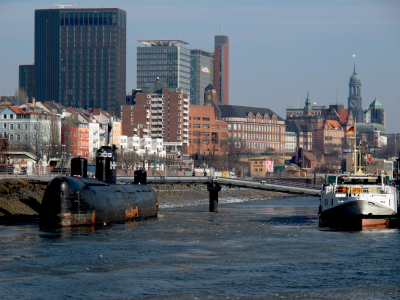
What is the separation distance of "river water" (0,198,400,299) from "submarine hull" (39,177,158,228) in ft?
5.50

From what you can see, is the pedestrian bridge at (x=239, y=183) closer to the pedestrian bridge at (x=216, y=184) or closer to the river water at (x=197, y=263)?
the pedestrian bridge at (x=216, y=184)

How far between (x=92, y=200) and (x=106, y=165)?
1246cm

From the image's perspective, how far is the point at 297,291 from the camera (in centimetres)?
3616

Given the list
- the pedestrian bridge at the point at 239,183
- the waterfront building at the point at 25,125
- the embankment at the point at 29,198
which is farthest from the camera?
the waterfront building at the point at 25,125

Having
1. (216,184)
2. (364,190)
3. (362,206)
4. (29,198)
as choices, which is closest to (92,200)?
(362,206)

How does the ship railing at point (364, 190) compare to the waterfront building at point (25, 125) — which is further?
the waterfront building at point (25, 125)

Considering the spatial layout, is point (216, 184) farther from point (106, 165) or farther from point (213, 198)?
point (106, 165)

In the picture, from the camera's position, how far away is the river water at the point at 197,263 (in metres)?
35.9

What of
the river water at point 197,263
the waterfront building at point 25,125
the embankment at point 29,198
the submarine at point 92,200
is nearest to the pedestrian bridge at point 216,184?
the embankment at point 29,198

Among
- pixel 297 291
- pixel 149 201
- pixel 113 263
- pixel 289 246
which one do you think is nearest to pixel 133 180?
pixel 149 201

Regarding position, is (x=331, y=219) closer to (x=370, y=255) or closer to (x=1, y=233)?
(x=370, y=255)

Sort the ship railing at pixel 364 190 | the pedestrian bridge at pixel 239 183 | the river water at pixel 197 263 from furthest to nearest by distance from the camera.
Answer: the pedestrian bridge at pixel 239 183, the ship railing at pixel 364 190, the river water at pixel 197 263

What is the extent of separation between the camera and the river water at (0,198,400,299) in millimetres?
35938

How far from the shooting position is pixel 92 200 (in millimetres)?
63750
